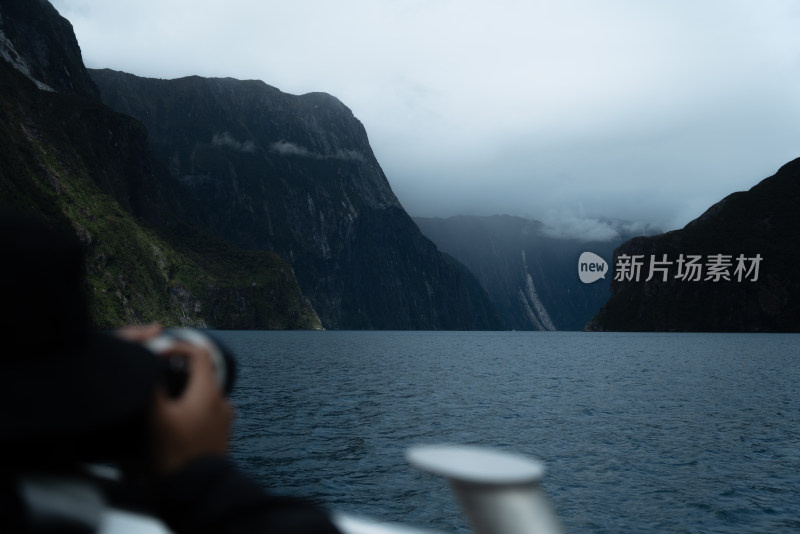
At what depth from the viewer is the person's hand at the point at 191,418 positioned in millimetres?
1654

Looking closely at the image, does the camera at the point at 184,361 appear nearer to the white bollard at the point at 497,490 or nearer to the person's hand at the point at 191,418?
the person's hand at the point at 191,418

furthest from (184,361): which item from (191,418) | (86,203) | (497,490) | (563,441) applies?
(86,203)

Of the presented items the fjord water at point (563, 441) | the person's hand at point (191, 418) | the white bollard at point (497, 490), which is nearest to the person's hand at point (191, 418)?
the person's hand at point (191, 418)

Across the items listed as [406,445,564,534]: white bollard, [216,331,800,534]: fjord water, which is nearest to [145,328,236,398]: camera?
[406,445,564,534]: white bollard

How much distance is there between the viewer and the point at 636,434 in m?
31.8

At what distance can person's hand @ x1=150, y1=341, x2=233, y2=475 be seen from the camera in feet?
5.43

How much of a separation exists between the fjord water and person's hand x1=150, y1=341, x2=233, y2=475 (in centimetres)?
1671

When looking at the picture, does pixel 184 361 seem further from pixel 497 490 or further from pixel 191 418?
pixel 497 490

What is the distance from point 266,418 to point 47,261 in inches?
1365

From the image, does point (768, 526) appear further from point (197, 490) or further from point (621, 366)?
point (621, 366)

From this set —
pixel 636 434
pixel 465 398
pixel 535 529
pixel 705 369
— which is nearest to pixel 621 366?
pixel 705 369

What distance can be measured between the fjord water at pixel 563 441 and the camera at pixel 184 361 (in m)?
16.7

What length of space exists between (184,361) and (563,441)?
1211 inches

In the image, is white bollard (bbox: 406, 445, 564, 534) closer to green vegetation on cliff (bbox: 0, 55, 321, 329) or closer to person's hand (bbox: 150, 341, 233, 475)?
person's hand (bbox: 150, 341, 233, 475)
